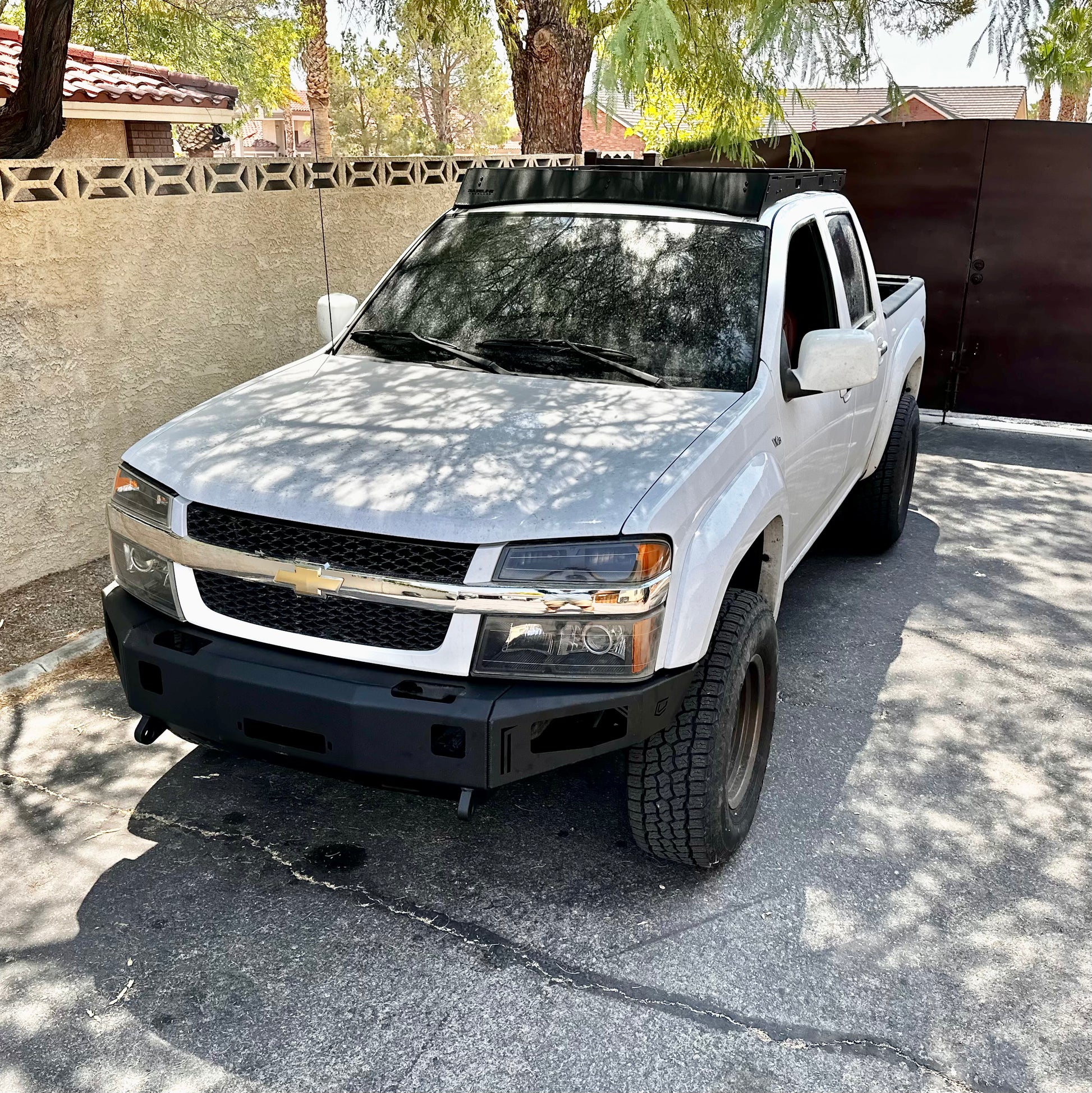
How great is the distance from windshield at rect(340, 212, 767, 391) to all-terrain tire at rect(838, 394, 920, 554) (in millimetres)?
2207

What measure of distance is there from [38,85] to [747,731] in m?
4.52

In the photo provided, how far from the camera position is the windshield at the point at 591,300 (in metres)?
3.95

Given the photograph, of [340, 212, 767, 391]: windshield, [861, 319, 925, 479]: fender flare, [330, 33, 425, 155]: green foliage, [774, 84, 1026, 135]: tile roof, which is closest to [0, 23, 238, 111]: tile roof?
[340, 212, 767, 391]: windshield

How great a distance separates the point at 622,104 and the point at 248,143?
269 feet

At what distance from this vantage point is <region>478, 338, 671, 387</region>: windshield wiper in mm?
3875

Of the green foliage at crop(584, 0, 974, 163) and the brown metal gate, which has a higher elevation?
the green foliage at crop(584, 0, 974, 163)

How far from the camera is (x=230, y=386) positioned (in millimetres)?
6711

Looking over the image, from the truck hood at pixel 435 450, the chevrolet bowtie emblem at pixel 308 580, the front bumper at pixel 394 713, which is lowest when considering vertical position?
the front bumper at pixel 394 713

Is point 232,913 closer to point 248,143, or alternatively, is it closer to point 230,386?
point 230,386

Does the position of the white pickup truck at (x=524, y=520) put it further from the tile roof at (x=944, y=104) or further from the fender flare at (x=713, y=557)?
the tile roof at (x=944, y=104)

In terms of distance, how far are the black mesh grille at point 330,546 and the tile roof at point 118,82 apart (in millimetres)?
10506

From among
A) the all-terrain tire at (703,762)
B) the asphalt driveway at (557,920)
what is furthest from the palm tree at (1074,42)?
the all-terrain tire at (703,762)

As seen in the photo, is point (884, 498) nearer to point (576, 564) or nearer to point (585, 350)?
point (585, 350)

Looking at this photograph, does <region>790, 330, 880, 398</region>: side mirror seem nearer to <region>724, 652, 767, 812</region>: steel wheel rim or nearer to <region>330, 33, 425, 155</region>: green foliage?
<region>724, 652, 767, 812</region>: steel wheel rim
